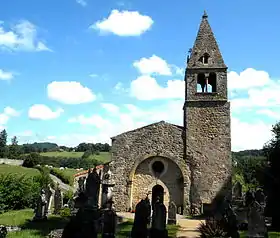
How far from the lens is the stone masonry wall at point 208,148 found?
24.3 meters

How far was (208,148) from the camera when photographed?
24906 millimetres

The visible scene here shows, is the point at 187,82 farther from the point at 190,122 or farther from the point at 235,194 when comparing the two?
the point at 235,194

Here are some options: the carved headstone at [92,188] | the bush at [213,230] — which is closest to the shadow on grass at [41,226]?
the carved headstone at [92,188]

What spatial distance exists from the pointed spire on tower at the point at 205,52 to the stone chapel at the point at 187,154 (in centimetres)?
8

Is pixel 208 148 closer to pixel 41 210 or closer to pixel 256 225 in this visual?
pixel 41 210

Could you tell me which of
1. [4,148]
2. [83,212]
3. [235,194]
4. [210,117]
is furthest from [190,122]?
[4,148]

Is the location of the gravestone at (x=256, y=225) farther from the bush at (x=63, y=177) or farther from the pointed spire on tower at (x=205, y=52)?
the bush at (x=63, y=177)

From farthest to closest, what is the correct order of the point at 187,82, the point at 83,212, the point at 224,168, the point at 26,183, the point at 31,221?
the point at 26,183 → the point at 187,82 → the point at 224,168 → the point at 31,221 → the point at 83,212

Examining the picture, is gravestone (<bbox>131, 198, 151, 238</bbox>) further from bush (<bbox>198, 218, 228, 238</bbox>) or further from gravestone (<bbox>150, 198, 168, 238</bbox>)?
bush (<bbox>198, 218, 228, 238</bbox>)

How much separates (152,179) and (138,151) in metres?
2.34

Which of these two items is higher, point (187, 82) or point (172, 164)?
point (187, 82)

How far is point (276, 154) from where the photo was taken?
19.1 metres

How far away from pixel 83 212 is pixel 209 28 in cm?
2328

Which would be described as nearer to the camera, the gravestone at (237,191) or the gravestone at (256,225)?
the gravestone at (256,225)
